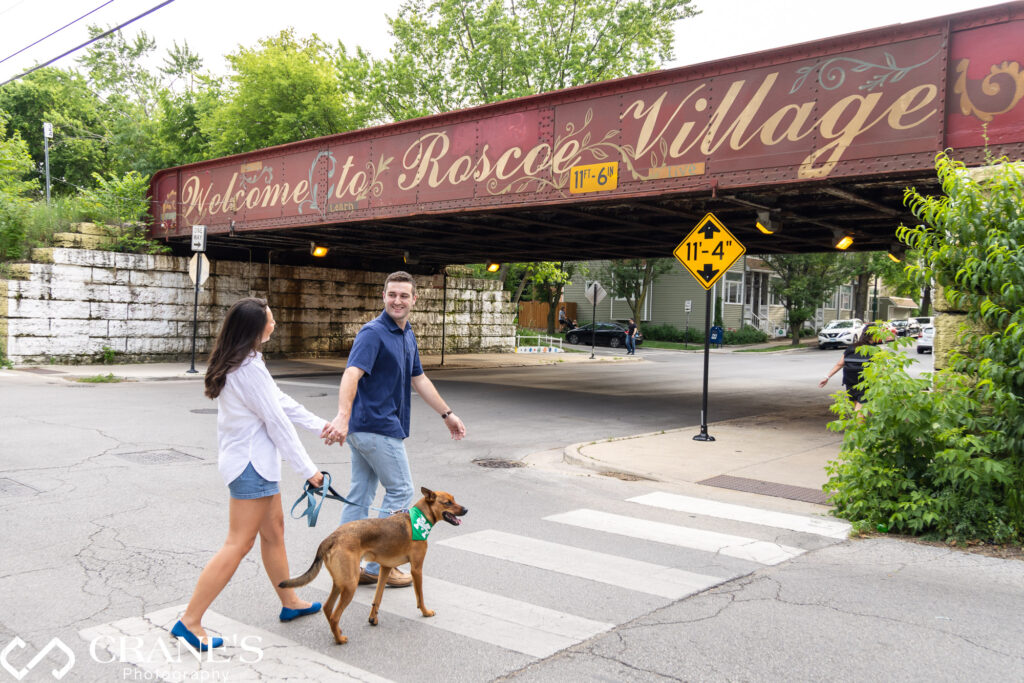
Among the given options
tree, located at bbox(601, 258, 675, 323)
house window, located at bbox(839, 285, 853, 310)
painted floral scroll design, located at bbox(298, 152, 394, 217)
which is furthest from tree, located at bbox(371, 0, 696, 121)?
house window, located at bbox(839, 285, 853, 310)

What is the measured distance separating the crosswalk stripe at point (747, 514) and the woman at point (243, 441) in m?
4.46

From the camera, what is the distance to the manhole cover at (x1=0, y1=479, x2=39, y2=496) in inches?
278

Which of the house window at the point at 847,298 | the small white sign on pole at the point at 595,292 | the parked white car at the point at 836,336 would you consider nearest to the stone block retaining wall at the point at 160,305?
the small white sign on pole at the point at 595,292

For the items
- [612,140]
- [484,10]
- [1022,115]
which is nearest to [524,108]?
[612,140]

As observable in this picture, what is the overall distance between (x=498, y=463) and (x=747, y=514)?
10.8 ft

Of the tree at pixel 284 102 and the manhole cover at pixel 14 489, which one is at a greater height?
the tree at pixel 284 102

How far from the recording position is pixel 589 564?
Answer: 558cm

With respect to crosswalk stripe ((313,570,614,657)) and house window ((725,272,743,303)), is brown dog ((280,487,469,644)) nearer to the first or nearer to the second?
crosswalk stripe ((313,570,614,657))

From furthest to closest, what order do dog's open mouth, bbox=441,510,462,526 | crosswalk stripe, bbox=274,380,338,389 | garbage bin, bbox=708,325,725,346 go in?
1. garbage bin, bbox=708,325,725,346
2. crosswalk stripe, bbox=274,380,338,389
3. dog's open mouth, bbox=441,510,462,526

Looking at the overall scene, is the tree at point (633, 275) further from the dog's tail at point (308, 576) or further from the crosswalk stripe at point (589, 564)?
the dog's tail at point (308, 576)

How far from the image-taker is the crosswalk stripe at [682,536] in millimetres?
6059

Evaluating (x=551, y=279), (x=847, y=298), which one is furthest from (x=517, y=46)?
(x=847, y=298)

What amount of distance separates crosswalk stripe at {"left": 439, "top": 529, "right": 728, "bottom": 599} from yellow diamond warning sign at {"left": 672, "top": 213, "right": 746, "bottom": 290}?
6.07 meters

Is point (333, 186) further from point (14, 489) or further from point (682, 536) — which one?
point (682, 536)
